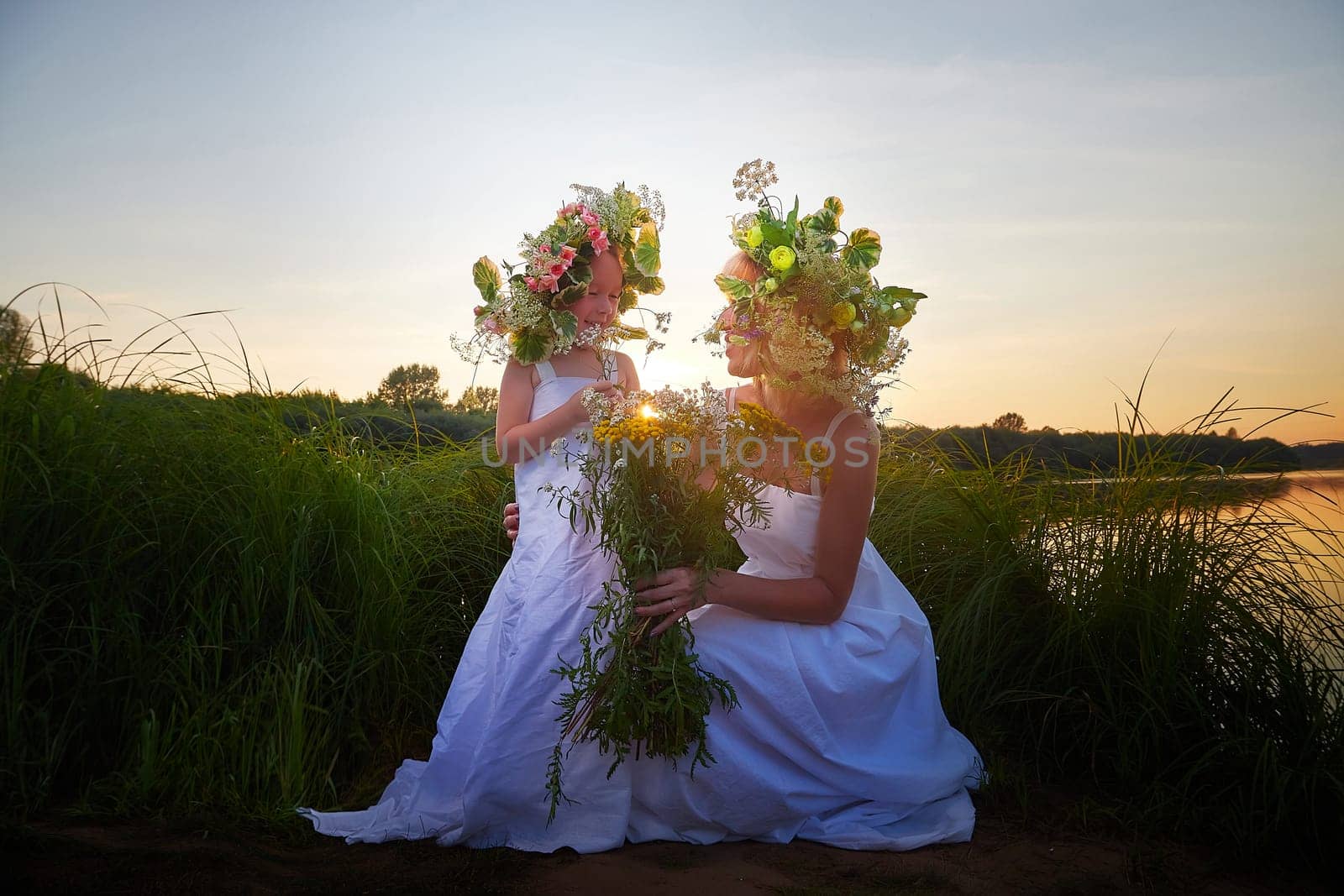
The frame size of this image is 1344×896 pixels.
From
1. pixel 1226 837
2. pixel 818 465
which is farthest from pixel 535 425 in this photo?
pixel 1226 837

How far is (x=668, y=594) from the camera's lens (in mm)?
2711

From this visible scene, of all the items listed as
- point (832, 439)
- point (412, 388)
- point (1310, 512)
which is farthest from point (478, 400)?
point (1310, 512)

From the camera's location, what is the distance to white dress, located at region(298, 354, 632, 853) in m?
A: 2.93

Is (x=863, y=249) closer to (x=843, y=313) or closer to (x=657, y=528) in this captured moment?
(x=843, y=313)

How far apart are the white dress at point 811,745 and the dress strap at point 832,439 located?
0.01 meters

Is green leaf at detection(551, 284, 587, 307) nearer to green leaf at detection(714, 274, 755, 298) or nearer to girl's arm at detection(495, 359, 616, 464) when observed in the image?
girl's arm at detection(495, 359, 616, 464)

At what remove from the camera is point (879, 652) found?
3238 millimetres

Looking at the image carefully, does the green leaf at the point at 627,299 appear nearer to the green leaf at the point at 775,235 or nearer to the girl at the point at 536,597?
the girl at the point at 536,597

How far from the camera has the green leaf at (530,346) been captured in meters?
3.44

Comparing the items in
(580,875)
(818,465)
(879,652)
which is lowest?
(580,875)

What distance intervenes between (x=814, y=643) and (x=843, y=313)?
Answer: 1.25 m

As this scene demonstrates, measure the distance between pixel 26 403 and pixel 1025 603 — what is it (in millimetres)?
4851

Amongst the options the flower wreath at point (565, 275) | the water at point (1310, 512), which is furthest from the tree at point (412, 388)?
the water at point (1310, 512)

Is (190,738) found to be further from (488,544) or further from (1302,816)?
(1302,816)
